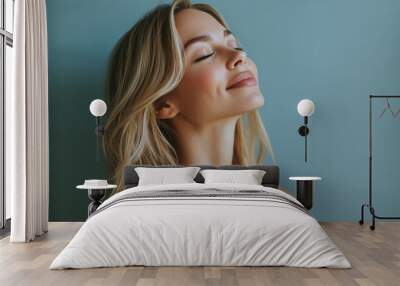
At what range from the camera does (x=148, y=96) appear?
7.27m

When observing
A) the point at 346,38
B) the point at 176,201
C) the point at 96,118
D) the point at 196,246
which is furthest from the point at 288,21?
the point at 196,246

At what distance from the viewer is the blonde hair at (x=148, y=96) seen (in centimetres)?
724

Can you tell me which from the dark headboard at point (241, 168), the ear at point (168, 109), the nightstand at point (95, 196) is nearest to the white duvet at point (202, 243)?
the nightstand at point (95, 196)

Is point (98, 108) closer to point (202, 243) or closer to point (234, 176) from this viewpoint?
point (234, 176)

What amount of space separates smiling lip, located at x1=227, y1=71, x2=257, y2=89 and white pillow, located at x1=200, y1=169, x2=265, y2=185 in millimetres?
1153

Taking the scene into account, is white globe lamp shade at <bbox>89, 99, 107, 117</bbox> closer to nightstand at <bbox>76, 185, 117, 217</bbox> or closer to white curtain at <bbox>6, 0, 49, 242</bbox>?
white curtain at <bbox>6, 0, 49, 242</bbox>

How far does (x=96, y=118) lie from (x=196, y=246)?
3.29 meters

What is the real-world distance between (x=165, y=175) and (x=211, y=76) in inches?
55.1

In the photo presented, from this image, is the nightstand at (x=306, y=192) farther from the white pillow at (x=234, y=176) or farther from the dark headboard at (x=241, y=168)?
the white pillow at (x=234, y=176)

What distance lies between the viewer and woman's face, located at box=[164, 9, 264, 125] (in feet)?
23.7

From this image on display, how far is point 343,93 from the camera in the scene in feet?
24.2

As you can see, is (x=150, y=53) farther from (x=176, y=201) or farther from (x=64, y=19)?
(x=176, y=201)

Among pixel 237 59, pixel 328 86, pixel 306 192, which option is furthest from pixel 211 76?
pixel 306 192

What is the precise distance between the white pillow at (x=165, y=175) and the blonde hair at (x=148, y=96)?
398 millimetres
